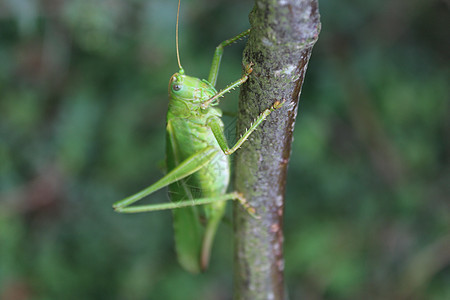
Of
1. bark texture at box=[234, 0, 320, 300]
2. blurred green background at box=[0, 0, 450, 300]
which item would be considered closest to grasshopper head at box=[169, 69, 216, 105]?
bark texture at box=[234, 0, 320, 300]

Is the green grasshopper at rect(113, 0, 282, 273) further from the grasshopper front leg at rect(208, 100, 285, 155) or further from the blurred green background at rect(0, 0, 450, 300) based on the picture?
the blurred green background at rect(0, 0, 450, 300)

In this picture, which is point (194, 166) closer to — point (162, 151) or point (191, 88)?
point (191, 88)

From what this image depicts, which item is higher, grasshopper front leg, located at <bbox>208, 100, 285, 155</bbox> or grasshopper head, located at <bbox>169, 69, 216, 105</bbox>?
grasshopper head, located at <bbox>169, 69, 216, 105</bbox>

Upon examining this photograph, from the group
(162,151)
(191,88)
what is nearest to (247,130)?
(191,88)

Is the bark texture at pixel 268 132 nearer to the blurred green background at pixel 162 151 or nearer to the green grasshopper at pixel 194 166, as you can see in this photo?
the green grasshopper at pixel 194 166

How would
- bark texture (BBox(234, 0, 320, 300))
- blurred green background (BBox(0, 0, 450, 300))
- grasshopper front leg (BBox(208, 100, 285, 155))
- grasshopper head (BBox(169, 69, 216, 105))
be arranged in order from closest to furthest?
bark texture (BBox(234, 0, 320, 300))
grasshopper front leg (BBox(208, 100, 285, 155))
grasshopper head (BBox(169, 69, 216, 105))
blurred green background (BBox(0, 0, 450, 300))

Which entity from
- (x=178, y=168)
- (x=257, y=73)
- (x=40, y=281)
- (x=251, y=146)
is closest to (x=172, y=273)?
(x=40, y=281)
